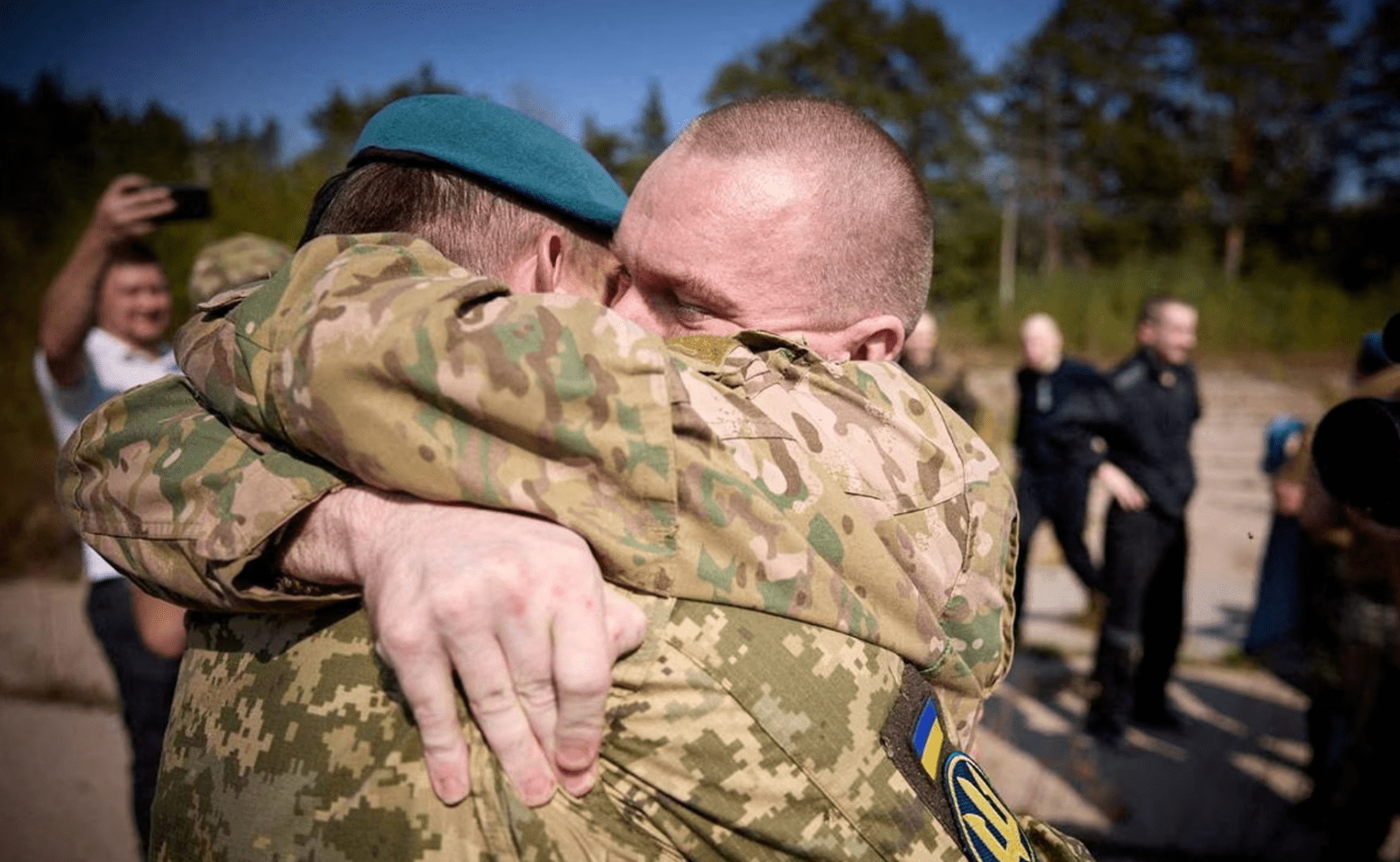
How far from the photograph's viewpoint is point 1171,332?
4844 mm

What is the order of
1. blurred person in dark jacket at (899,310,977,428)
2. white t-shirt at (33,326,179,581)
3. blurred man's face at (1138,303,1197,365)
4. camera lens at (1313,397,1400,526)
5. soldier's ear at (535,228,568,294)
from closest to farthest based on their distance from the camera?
soldier's ear at (535,228,568,294)
camera lens at (1313,397,1400,526)
white t-shirt at (33,326,179,581)
blurred man's face at (1138,303,1197,365)
blurred person in dark jacket at (899,310,977,428)

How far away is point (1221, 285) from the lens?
90.4ft

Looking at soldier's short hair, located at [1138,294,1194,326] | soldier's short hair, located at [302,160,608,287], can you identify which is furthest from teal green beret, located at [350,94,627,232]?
soldier's short hair, located at [1138,294,1194,326]

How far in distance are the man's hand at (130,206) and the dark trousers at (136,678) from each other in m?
1.10

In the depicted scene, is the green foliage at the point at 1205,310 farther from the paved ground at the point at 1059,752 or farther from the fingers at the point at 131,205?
the fingers at the point at 131,205

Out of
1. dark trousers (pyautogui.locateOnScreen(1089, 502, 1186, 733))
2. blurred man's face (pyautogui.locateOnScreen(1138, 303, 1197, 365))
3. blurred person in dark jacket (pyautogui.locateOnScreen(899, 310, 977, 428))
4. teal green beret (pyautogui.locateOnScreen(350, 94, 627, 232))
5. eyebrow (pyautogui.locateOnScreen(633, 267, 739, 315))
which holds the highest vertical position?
teal green beret (pyautogui.locateOnScreen(350, 94, 627, 232))

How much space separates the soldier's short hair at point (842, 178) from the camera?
3.84 feet

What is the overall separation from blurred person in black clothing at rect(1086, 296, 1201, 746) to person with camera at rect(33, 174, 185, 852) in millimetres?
4266

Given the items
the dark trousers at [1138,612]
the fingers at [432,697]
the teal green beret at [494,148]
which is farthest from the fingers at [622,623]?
the dark trousers at [1138,612]

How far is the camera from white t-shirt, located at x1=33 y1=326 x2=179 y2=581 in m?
2.99

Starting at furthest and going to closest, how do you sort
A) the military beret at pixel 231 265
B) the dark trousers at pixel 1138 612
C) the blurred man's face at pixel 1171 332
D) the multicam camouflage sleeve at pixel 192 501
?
1. the blurred man's face at pixel 1171 332
2. the dark trousers at pixel 1138 612
3. the military beret at pixel 231 265
4. the multicam camouflage sleeve at pixel 192 501

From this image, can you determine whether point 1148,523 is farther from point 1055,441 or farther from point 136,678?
point 136,678

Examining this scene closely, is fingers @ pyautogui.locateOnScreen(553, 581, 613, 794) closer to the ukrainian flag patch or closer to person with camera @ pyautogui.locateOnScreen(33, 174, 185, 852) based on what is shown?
the ukrainian flag patch

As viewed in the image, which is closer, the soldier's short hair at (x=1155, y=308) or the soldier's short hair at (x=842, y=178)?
the soldier's short hair at (x=842, y=178)
